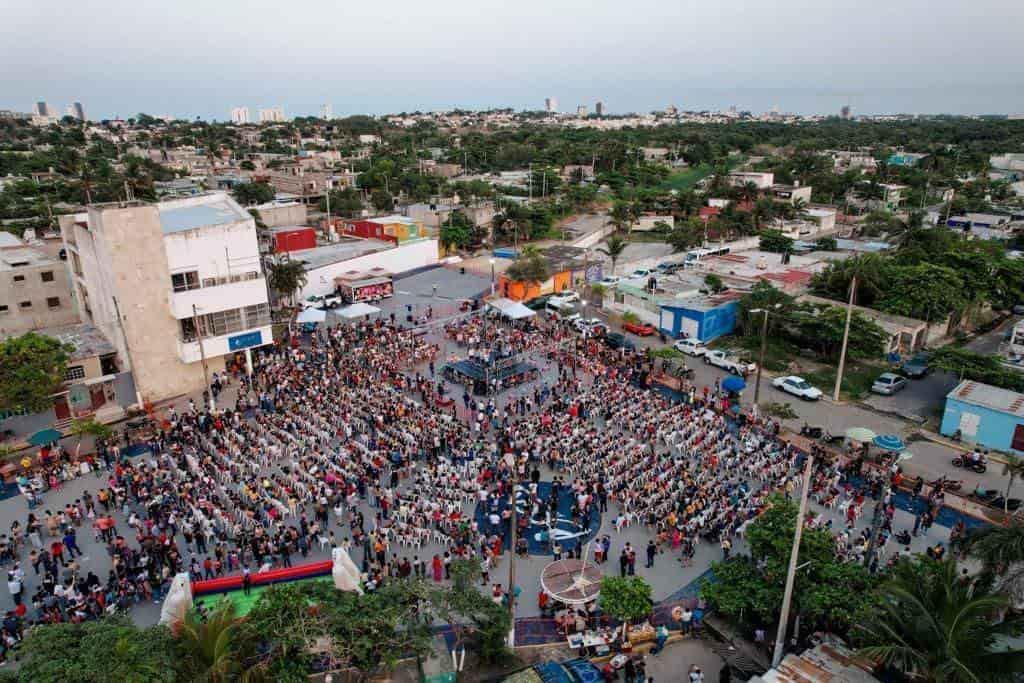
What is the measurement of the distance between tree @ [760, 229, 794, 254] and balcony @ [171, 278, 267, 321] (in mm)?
46064

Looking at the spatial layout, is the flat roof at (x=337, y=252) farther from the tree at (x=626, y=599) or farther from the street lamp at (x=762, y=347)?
the tree at (x=626, y=599)

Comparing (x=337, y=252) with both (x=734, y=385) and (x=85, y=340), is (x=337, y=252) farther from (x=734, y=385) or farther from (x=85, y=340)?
(x=734, y=385)

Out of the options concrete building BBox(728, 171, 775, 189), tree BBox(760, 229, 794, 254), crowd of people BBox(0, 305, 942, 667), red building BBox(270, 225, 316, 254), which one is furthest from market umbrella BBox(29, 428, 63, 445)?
concrete building BBox(728, 171, 775, 189)

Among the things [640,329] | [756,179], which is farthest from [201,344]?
[756,179]

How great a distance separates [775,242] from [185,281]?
50413 mm

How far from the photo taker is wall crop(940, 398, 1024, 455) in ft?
84.9

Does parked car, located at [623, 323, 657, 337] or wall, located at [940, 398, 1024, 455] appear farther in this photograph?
parked car, located at [623, 323, 657, 337]

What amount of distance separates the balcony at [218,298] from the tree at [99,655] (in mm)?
19525

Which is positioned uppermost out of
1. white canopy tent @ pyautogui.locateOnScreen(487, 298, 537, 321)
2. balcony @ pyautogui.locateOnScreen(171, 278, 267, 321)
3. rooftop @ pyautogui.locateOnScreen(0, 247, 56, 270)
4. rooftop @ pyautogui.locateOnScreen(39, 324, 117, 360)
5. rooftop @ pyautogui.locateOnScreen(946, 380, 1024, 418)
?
rooftop @ pyautogui.locateOnScreen(0, 247, 56, 270)

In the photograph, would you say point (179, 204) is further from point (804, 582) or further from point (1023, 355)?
point (1023, 355)

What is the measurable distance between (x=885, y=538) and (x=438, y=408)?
17465 mm

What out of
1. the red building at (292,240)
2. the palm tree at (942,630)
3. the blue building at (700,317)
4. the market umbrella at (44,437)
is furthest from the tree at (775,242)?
the market umbrella at (44,437)

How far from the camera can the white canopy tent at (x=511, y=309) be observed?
38750 mm

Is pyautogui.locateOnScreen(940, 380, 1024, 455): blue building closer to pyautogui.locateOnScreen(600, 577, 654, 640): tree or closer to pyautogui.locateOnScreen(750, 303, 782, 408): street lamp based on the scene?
pyautogui.locateOnScreen(750, 303, 782, 408): street lamp
